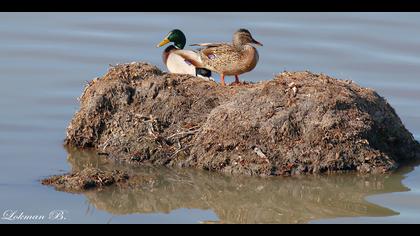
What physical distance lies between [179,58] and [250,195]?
12.6 ft

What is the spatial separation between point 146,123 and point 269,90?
4.74 ft

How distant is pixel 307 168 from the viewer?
481 inches

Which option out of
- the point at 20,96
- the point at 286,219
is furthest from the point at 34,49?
the point at 286,219

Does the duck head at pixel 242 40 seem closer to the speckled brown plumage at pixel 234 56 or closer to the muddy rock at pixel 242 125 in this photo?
the speckled brown plumage at pixel 234 56

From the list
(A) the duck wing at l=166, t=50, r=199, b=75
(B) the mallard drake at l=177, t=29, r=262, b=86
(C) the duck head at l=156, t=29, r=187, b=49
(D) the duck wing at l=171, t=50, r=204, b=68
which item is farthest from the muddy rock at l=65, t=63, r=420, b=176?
(C) the duck head at l=156, t=29, r=187, b=49

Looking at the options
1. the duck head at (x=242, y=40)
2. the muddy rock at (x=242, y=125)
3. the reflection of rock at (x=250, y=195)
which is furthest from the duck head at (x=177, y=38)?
the reflection of rock at (x=250, y=195)

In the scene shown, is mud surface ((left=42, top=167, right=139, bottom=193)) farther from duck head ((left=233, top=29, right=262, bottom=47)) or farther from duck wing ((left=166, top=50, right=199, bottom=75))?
duck wing ((left=166, top=50, right=199, bottom=75))

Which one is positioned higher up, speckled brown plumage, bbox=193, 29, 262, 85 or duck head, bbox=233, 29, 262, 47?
duck head, bbox=233, 29, 262, 47

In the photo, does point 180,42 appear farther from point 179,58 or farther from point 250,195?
point 250,195

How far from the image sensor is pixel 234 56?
45.3 ft

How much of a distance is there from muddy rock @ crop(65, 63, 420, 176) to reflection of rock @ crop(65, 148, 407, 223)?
0.21m

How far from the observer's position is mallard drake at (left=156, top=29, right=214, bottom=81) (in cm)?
A: 1456

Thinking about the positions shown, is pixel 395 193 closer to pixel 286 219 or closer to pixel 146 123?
pixel 286 219

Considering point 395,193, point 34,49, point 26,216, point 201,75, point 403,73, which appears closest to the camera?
point 26,216
